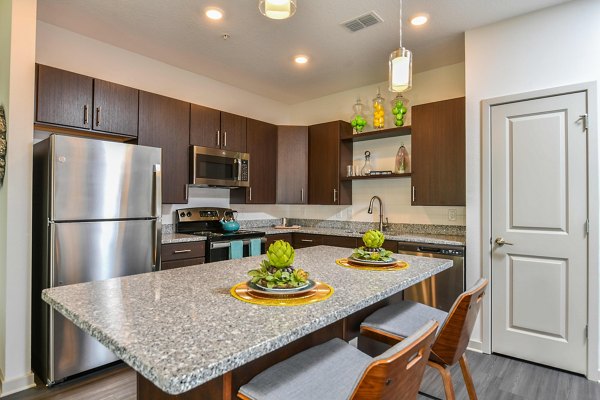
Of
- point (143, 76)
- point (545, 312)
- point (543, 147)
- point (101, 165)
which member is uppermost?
point (143, 76)

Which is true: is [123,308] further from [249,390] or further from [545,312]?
[545,312]

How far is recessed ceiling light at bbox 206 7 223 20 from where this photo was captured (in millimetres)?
2652

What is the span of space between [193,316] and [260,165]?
3.39 m

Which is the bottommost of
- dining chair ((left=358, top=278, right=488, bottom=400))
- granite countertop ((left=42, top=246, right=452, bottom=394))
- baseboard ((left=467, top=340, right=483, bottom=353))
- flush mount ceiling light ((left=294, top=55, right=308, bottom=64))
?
baseboard ((left=467, top=340, right=483, bottom=353))

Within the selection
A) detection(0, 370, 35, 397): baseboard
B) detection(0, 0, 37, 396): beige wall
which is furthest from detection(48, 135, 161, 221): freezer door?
detection(0, 370, 35, 397): baseboard

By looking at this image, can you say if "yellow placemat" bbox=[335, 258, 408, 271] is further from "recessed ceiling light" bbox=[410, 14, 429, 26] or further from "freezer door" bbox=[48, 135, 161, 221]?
"recessed ceiling light" bbox=[410, 14, 429, 26]

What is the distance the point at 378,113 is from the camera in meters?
3.99

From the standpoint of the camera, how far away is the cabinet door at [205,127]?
3598 millimetres

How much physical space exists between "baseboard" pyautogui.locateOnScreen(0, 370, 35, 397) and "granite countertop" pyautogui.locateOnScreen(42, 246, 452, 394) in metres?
1.57

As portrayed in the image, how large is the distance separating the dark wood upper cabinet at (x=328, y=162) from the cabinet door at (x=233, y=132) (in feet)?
3.03

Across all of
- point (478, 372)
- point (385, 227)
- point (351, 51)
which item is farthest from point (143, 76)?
point (478, 372)

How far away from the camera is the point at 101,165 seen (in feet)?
8.25

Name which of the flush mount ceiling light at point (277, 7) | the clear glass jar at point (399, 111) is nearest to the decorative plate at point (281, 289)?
the flush mount ceiling light at point (277, 7)

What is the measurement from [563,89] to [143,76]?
3.77 meters
